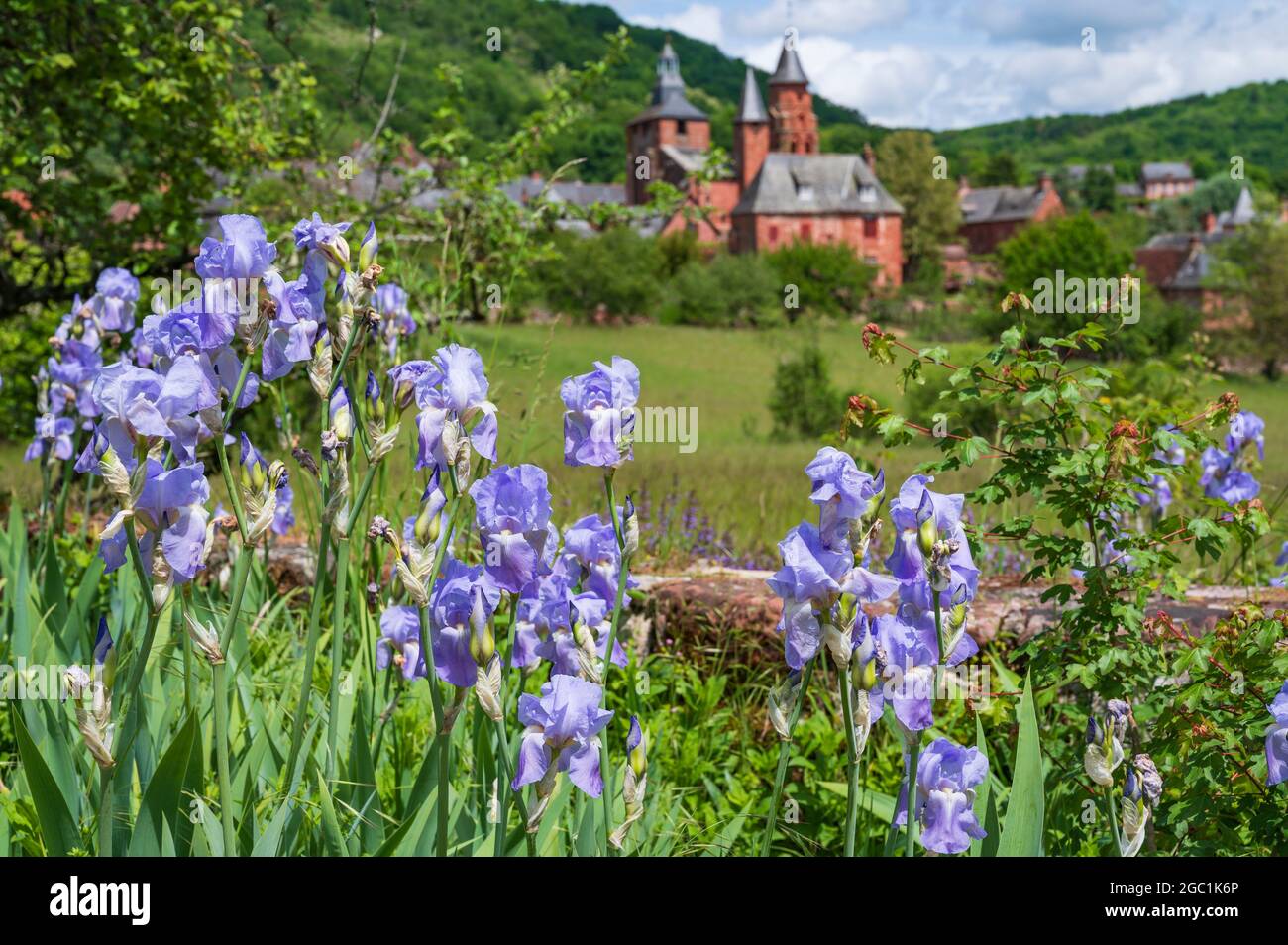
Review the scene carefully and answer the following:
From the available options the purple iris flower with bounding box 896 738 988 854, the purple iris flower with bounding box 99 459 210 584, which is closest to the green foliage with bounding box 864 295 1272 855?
the purple iris flower with bounding box 896 738 988 854

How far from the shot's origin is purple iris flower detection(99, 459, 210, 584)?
146 cm

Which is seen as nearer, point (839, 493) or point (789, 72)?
point (839, 493)

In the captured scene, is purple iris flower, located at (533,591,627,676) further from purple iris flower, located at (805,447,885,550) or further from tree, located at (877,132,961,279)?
tree, located at (877,132,961,279)

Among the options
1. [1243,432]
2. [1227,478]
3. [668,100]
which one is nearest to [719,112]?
[668,100]

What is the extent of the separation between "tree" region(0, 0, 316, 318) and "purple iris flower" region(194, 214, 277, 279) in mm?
5592

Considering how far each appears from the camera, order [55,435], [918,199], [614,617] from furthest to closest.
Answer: [918,199] < [55,435] < [614,617]

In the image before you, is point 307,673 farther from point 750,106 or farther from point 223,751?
point 750,106

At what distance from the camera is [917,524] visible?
1.58 m

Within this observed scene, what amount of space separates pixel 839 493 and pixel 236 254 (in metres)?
0.94

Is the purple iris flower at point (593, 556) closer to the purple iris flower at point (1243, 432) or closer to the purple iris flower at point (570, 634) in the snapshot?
the purple iris flower at point (570, 634)

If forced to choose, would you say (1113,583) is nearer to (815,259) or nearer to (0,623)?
(0,623)

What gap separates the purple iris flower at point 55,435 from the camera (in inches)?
144

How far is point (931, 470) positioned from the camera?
2439 millimetres
